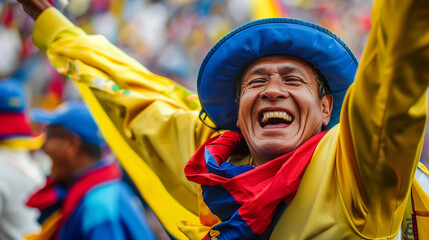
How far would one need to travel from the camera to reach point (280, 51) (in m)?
1.93

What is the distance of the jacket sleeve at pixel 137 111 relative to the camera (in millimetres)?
2381

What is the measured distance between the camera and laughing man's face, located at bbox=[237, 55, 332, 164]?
6.20 feet

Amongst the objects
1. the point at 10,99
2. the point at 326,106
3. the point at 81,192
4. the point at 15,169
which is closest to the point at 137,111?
the point at 326,106

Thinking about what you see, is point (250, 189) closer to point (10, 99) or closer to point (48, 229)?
point (48, 229)

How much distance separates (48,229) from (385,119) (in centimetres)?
262

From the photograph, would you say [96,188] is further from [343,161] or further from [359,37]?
[359,37]

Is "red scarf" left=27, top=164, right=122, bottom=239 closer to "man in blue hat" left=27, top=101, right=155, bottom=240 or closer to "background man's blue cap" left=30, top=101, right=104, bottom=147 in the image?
"man in blue hat" left=27, top=101, right=155, bottom=240

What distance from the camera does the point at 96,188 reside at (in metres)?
3.49

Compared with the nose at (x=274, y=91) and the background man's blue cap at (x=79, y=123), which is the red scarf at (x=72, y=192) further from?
the nose at (x=274, y=91)

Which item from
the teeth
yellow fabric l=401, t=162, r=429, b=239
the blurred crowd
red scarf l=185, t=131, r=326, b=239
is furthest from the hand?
A: the blurred crowd

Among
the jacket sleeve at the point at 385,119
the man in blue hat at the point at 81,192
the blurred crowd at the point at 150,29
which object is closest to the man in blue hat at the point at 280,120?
the jacket sleeve at the point at 385,119

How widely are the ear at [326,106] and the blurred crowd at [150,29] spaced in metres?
7.05

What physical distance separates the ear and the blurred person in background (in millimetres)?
2831

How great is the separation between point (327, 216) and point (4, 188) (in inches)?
124
